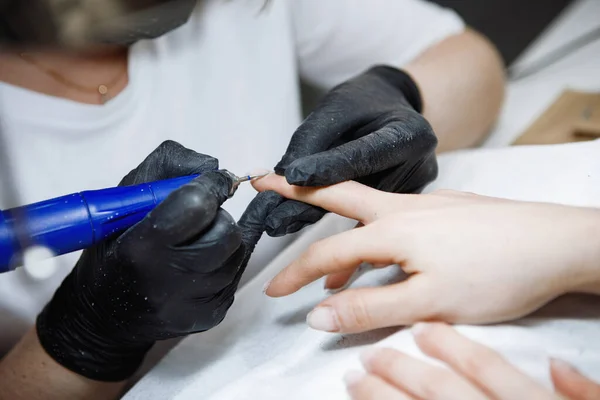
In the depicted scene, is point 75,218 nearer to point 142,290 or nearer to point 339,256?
point 142,290

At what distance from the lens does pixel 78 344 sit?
1.90 feet

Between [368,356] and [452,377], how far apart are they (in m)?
0.07

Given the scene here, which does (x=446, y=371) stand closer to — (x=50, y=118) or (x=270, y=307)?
(x=270, y=307)

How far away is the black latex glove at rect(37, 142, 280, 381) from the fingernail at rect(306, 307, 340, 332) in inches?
3.4

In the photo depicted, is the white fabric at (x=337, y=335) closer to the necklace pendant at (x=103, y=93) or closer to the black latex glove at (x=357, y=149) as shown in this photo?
the black latex glove at (x=357, y=149)

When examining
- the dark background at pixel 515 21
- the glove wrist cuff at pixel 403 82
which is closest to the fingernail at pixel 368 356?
the glove wrist cuff at pixel 403 82

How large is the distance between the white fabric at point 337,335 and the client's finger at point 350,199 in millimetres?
62

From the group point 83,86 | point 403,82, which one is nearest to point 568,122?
point 403,82

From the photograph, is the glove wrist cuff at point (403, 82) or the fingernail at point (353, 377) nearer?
the fingernail at point (353, 377)

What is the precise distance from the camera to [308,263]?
53 centimetres

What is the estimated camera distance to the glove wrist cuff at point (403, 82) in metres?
0.77

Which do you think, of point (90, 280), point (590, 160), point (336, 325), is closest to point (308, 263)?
point (336, 325)

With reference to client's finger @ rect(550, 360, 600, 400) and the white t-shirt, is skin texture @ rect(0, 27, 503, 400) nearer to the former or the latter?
the white t-shirt

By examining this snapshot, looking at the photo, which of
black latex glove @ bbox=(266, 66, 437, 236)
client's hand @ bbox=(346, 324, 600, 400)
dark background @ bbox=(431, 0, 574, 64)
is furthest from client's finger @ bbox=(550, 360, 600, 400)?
dark background @ bbox=(431, 0, 574, 64)
